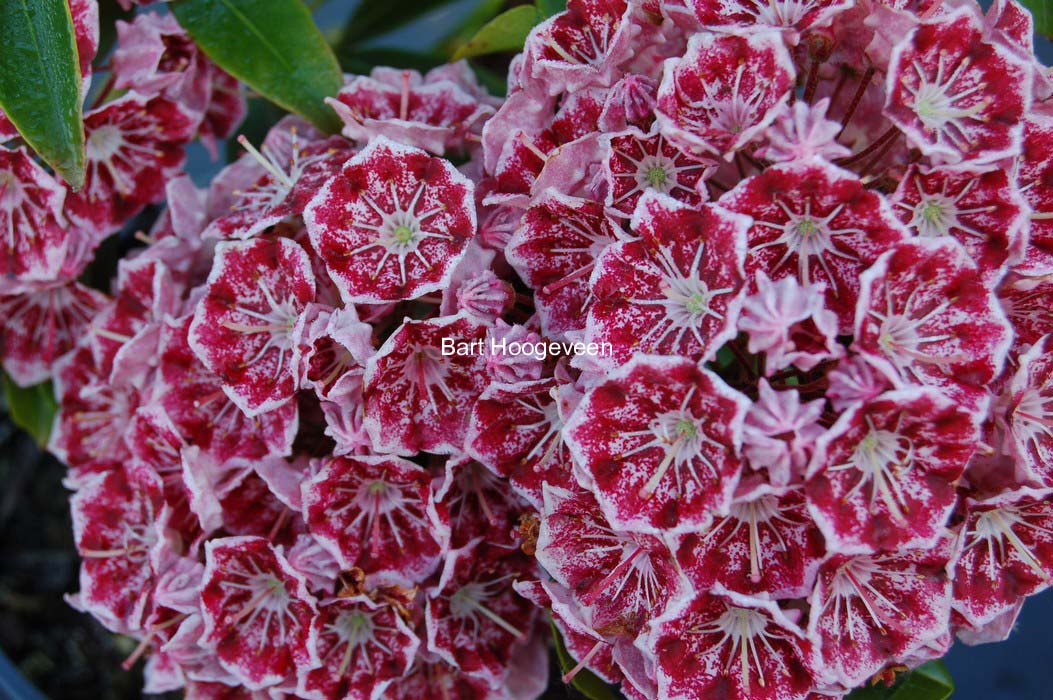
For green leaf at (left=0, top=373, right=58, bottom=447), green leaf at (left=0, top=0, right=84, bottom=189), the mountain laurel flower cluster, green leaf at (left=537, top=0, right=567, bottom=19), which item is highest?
green leaf at (left=0, top=0, right=84, bottom=189)

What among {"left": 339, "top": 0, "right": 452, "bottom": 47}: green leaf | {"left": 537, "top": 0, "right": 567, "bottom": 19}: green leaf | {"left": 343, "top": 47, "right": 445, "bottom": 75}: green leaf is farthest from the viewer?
{"left": 339, "top": 0, "right": 452, "bottom": 47}: green leaf

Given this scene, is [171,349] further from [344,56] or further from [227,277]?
[344,56]

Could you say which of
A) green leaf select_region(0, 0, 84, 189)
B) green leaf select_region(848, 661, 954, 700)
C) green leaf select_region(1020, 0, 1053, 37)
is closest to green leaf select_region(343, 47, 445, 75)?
green leaf select_region(0, 0, 84, 189)

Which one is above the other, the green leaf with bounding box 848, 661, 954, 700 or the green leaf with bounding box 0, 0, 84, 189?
the green leaf with bounding box 0, 0, 84, 189

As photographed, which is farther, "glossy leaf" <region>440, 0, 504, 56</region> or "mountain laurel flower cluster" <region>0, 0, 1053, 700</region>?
"glossy leaf" <region>440, 0, 504, 56</region>

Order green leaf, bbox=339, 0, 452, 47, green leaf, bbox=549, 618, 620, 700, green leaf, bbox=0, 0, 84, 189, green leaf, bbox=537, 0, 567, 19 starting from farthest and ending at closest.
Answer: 1. green leaf, bbox=339, 0, 452, 47
2. green leaf, bbox=537, 0, 567, 19
3. green leaf, bbox=549, 618, 620, 700
4. green leaf, bbox=0, 0, 84, 189

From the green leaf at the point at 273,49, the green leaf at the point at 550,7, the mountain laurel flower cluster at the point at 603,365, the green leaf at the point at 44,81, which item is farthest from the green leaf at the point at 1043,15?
the green leaf at the point at 44,81

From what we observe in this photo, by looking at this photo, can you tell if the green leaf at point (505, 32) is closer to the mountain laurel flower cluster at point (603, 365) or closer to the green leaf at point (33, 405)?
the mountain laurel flower cluster at point (603, 365)

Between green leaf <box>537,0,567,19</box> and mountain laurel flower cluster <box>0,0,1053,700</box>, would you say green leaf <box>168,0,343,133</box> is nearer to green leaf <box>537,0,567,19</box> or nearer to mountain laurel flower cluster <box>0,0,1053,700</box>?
mountain laurel flower cluster <box>0,0,1053,700</box>
